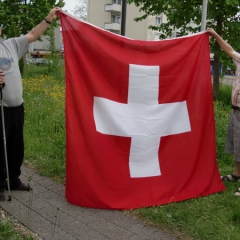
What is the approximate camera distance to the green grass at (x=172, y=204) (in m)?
3.54

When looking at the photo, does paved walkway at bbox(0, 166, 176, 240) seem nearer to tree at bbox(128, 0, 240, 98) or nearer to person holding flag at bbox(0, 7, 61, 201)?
person holding flag at bbox(0, 7, 61, 201)

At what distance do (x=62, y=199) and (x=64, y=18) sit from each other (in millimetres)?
1952

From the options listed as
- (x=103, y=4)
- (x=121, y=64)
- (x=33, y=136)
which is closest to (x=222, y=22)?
(x=33, y=136)

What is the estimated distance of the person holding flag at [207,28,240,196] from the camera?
4.37 metres

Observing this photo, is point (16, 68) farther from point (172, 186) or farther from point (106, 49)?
point (172, 186)

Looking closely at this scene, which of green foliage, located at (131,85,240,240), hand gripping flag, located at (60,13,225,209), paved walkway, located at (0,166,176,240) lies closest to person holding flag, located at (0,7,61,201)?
paved walkway, located at (0,166,176,240)

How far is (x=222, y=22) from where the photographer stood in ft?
42.2

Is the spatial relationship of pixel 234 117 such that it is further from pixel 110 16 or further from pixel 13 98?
pixel 110 16

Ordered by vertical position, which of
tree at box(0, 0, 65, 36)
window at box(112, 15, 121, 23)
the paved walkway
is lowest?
the paved walkway

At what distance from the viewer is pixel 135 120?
161 inches

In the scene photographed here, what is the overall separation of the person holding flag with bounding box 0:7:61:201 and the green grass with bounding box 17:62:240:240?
2.39ft

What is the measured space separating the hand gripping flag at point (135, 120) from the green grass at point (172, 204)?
20 cm

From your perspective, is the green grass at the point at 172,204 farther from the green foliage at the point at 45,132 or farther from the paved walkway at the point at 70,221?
the paved walkway at the point at 70,221

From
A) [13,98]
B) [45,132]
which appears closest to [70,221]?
[13,98]
